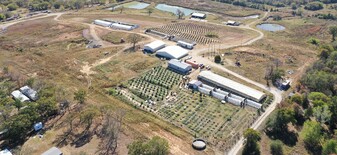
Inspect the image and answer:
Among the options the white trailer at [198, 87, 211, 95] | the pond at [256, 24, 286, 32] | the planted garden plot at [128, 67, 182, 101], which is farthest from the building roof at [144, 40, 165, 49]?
the pond at [256, 24, 286, 32]

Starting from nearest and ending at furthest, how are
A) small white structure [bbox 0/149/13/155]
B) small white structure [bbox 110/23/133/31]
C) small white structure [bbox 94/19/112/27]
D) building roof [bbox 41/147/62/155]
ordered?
building roof [bbox 41/147/62/155]
small white structure [bbox 0/149/13/155]
small white structure [bbox 110/23/133/31]
small white structure [bbox 94/19/112/27]

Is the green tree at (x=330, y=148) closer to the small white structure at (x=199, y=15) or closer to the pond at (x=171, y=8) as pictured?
the small white structure at (x=199, y=15)

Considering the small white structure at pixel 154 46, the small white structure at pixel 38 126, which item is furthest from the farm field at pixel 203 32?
the small white structure at pixel 38 126

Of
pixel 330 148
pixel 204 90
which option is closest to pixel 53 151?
pixel 204 90

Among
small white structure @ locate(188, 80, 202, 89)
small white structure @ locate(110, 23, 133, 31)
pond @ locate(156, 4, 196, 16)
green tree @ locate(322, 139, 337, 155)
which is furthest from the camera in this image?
pond @ locate(156, 4, 196, 16)

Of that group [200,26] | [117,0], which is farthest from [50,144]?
[117,0]

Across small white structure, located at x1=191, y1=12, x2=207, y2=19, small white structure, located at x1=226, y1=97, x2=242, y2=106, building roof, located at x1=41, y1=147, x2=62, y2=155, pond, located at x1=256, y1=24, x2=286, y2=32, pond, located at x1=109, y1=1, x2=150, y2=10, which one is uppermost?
pond, located at x1=109, y1=1, x2=150, y2=10

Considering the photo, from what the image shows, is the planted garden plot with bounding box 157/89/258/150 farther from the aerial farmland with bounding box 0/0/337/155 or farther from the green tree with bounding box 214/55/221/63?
the green tree with bounding box 214/55/221/63
